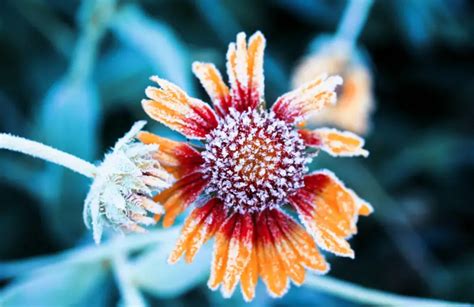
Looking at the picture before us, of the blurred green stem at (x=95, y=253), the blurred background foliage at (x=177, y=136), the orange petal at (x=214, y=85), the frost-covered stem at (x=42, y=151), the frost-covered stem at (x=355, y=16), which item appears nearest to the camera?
the frost-covered stem at (x=42, y=151)

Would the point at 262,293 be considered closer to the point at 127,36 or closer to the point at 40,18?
the point at 127,36

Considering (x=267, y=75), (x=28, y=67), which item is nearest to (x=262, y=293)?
(x=267, y=75)

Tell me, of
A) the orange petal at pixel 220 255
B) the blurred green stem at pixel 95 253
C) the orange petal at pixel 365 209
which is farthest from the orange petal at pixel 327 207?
the blurred green stem at pixel 95 253

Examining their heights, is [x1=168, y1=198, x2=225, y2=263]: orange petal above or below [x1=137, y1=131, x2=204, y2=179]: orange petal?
below

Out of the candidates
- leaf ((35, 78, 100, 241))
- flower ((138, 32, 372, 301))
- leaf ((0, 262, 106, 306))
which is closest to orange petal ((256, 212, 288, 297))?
flower ((138, 32, 372, 301))

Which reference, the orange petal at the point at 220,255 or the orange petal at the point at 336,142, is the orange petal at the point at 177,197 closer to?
the orange petal at the point at 220,255

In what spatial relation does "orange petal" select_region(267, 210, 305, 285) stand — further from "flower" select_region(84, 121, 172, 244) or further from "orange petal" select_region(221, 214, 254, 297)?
"flower" select_region(84, 121, 172, 244)

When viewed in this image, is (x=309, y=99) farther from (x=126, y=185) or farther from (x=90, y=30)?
(x=90, y=30)
